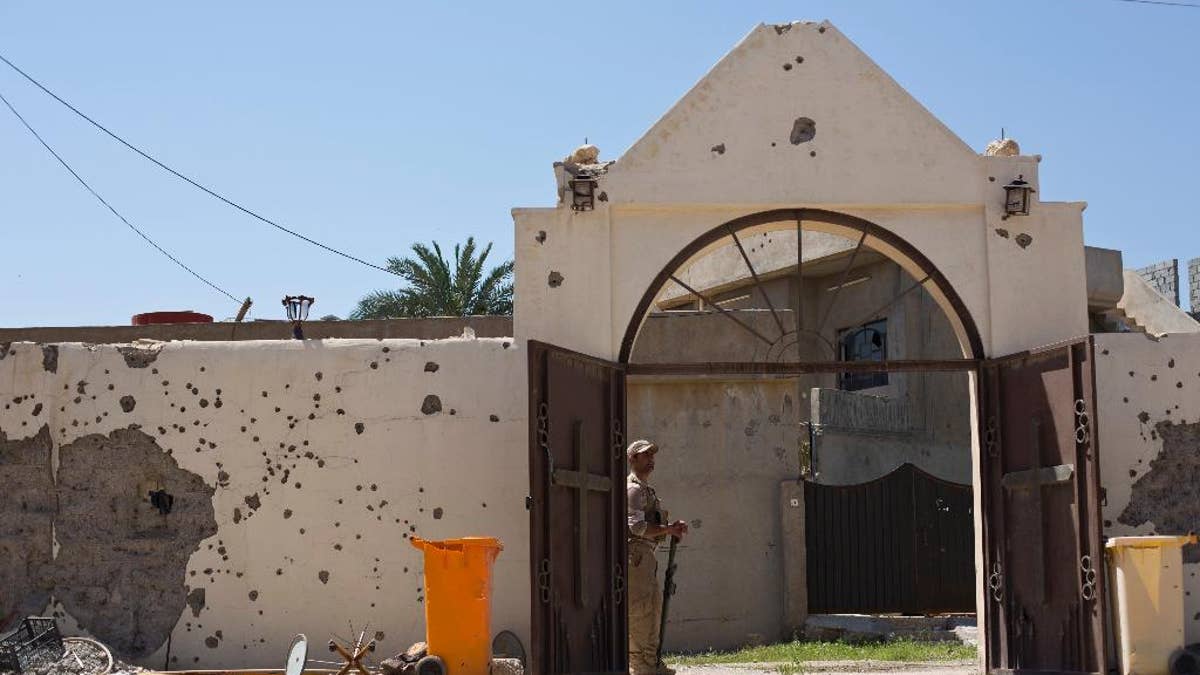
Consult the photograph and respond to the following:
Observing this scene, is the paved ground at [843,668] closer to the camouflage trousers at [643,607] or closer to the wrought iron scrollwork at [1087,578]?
the camouflage trousers at [643,607]

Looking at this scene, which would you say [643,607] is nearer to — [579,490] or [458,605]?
[579,490]

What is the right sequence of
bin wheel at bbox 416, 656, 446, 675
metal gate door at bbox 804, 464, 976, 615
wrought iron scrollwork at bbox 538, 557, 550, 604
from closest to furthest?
bin wheel at bbox 416, 656, 446, 675, wrought iron scrollwork at bbox 538, 557, 550, 604, metal gate door at bbox 804, 464, 976, 615

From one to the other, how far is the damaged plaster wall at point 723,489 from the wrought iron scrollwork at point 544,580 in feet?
18.8

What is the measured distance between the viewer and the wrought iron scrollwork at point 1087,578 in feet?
33.1

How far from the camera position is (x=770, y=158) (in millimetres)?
11336

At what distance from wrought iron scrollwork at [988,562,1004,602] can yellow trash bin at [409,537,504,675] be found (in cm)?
376

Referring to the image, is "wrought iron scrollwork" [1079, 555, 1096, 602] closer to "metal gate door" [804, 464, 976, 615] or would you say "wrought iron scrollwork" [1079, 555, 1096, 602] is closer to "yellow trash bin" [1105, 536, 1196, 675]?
"yellow trash bin" [1105, 536, 1196, 675]

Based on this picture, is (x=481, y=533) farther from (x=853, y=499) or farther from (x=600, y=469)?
(x=853, y=499)

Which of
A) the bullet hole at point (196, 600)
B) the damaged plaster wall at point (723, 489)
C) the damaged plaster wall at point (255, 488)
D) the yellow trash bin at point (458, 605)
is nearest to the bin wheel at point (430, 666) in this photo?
the yellow trash bin at point (458, 605)

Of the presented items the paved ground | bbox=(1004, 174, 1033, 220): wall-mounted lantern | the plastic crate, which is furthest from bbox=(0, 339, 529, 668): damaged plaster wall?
bbox=(1004, 174, 1033, 220): wall-mounted lantern

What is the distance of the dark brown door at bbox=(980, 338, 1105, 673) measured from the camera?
33.2 ft

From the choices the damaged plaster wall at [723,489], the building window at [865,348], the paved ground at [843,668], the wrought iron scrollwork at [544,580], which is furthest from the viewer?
the building window at [865,348]

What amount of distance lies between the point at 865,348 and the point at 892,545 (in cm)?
930

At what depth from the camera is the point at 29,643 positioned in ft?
33.4
